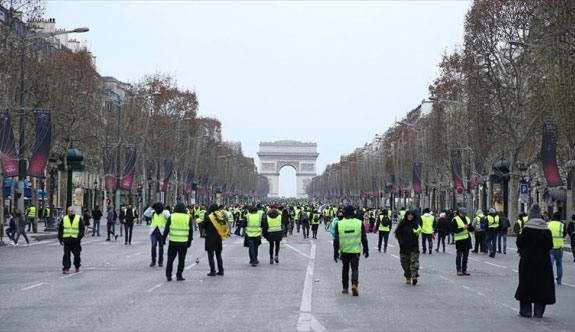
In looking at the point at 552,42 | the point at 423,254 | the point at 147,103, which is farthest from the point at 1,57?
the point at 147,103

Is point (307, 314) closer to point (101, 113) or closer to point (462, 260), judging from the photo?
point (462, 260)

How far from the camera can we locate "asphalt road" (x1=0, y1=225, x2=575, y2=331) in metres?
14.5

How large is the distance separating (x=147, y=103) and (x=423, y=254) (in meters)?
54.6

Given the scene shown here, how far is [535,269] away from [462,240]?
28.3ft

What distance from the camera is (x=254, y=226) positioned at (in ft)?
91.6

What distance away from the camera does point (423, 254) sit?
122ft

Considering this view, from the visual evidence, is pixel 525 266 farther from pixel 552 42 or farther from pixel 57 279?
pixel 552 42

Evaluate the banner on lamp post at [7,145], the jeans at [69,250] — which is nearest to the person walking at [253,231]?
the jeans at [69,250]

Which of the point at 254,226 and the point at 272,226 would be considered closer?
the point at 254,226

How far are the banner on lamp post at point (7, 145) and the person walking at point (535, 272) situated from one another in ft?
93.8

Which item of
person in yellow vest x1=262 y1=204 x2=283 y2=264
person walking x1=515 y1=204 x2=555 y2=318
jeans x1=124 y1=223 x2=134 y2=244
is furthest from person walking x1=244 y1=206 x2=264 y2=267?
jeans x1=124 y1=223 x2=134 y2=244

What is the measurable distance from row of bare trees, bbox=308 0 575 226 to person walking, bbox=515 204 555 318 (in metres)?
17.2

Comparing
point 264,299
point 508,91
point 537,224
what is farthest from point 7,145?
point 537,224

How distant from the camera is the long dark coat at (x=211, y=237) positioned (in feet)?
77.6
